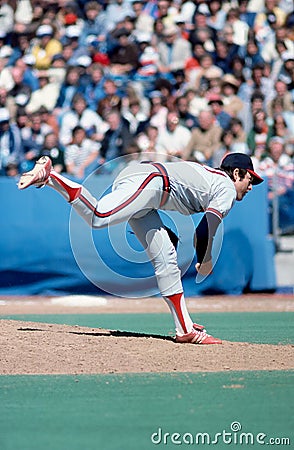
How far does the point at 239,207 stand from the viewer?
573 inches

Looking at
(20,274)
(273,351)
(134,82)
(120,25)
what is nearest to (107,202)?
(273,351)

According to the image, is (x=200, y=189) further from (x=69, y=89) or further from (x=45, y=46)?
(x=45, y=46)

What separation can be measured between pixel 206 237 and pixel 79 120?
9477mm

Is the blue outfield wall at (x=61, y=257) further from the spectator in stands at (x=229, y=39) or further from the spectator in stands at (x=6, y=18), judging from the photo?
the spectator in stands at (x=6, y=18)

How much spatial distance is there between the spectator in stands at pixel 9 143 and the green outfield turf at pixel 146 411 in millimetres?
9524

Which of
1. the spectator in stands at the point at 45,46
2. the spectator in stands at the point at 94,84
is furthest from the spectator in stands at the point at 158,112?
the spectator in stands at the point at 45,46

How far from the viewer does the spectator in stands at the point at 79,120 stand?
1641 cm

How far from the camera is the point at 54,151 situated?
15.2 meters

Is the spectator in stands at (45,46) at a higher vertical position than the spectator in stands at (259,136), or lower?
higher

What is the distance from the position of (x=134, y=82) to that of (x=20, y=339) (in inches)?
400

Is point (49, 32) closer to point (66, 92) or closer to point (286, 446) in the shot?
point (66, 92)

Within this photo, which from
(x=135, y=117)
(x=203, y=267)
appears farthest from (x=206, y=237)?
(x=135, y=117)

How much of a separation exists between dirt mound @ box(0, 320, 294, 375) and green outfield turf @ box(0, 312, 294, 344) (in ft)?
3.58

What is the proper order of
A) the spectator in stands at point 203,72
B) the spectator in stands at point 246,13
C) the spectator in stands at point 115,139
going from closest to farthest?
the spectator in stands at point 115,139 < the spectator in stands at point 203,72 < the spectator in stands at point 246,13
